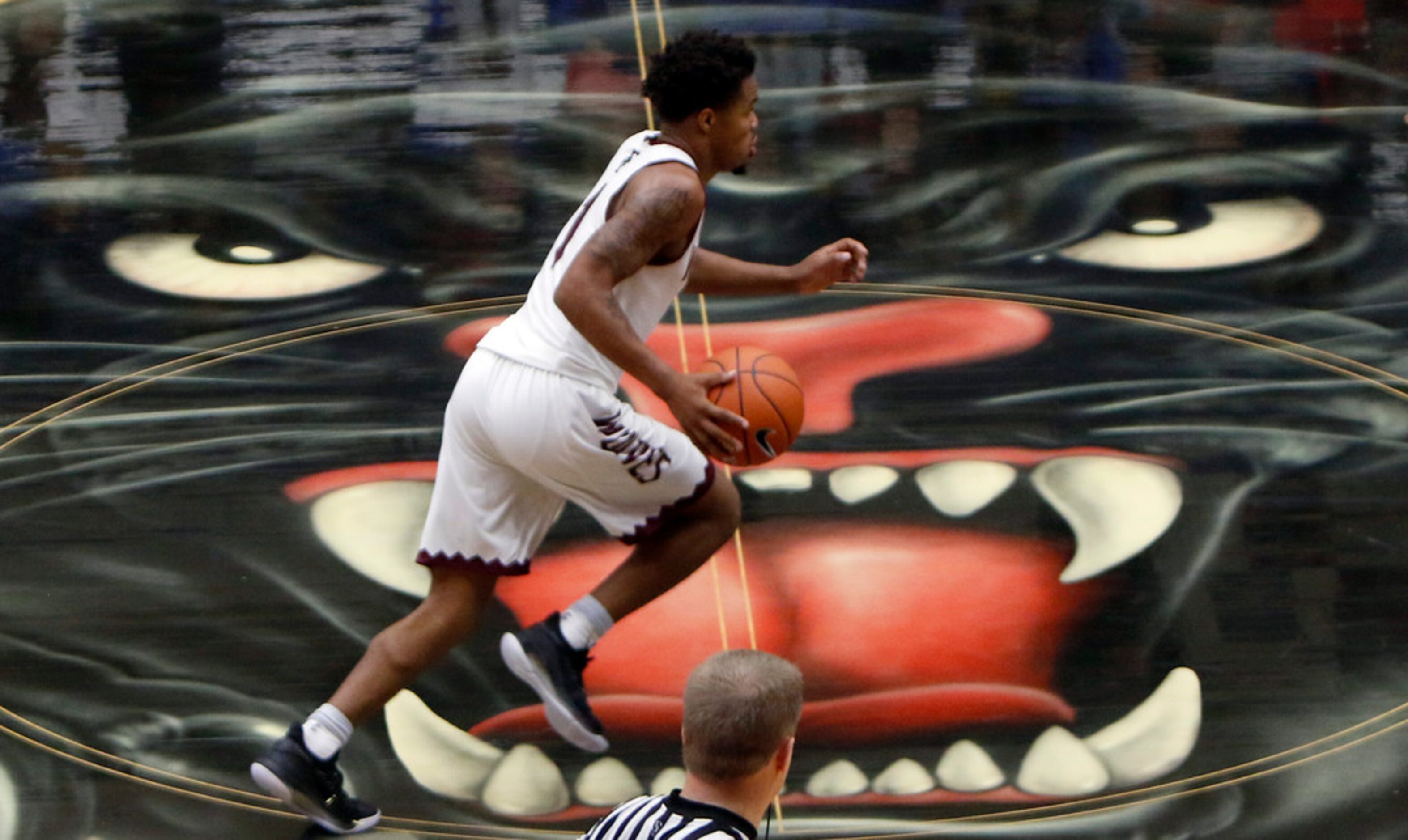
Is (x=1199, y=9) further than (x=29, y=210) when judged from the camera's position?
Yes

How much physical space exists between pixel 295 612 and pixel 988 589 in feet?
6.30

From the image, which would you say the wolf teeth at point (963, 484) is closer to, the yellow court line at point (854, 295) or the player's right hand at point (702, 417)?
the yellow court line at point (854, 295)

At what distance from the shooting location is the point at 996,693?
4.10 metres

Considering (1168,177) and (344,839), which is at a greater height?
(1168,177)

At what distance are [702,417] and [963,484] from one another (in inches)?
64.3

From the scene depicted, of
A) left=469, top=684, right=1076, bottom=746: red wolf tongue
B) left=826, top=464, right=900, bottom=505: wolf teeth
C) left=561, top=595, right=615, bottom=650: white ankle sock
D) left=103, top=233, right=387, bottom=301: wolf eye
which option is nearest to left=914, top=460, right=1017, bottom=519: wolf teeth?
left=826, top=464, right=900, bottom=505: wolf teeth

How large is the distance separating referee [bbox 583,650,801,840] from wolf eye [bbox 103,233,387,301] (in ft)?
→ 13.0

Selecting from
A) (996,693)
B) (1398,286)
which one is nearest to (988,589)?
(996,693)

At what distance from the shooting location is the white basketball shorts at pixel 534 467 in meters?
3.48

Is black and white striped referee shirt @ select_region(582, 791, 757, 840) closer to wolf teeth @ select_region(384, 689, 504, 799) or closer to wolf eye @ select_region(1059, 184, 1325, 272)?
wolf teeth @ select_region(384, 689, 504, 799)

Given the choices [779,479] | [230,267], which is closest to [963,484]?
[779,479]

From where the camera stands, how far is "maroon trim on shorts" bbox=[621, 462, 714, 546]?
3.66 meters

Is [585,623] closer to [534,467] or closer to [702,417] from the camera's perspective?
[534,467]

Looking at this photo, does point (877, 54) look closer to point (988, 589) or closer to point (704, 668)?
point (988, 589)
